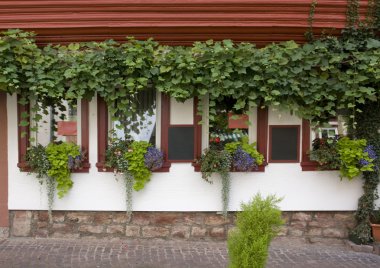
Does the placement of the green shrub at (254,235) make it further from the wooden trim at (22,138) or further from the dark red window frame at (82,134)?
the wooden trim at (22,138)

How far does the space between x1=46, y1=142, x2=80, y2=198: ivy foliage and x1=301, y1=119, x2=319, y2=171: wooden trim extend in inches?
135

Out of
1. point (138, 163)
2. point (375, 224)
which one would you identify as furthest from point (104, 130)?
point (375, 224)

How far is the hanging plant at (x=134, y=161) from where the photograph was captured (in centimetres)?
564

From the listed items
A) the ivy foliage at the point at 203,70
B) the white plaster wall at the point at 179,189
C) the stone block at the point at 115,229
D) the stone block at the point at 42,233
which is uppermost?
the ivy foliage at the point at 203,70

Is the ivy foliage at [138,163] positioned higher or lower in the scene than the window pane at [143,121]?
lower

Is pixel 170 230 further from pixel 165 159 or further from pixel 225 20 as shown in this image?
pixel 225 20

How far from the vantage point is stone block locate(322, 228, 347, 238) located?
6012 mm

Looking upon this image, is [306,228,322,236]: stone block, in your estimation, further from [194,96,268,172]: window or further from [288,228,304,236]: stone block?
[194,96,268,172]: window

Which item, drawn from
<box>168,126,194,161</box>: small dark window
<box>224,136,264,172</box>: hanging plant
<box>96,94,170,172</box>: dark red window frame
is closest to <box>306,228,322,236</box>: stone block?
<box>224,136,264,172</box>: hanging plant

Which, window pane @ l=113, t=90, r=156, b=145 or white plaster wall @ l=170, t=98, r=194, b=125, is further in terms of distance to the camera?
window pane @ l=113, t=90, r=156, b=145

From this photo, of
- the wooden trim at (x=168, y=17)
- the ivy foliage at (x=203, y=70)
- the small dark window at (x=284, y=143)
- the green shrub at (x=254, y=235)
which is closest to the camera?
the green shrub at (x=254, y=235)

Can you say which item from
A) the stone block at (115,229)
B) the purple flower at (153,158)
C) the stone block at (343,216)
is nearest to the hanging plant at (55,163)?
the stone block at (115,229)

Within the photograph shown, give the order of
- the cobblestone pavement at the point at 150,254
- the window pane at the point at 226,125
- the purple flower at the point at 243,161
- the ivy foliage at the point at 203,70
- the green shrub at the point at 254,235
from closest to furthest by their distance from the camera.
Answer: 1. the green shrub at the point at 254,235
2. the cobblestone pavement at the point at 150,254
3. the ivy foliage at the point at 203,70
4. the purple flower at the point at 243,161
5. the window pane at the point at 226,125

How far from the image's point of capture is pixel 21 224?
5973mm
